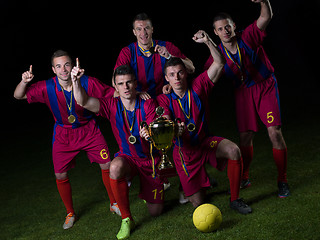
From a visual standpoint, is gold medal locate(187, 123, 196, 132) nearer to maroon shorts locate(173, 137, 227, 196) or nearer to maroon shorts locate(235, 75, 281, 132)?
maroon shorts locate(173, 137, 227, 196)

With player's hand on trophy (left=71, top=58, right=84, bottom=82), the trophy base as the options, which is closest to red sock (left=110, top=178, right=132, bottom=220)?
the trophy base

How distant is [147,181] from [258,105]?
43.3 inches

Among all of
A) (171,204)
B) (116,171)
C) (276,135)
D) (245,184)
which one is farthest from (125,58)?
(245,184)

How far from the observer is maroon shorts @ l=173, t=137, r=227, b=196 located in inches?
124

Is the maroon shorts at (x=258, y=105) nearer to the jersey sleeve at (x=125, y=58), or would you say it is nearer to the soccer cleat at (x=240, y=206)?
the soccer cleat at (x=240, y=206)

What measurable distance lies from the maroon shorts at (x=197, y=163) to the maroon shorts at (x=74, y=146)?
0.62 metres

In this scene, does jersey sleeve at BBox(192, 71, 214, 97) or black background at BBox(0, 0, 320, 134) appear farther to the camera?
black background at BBox(0, 0, 320, 134)

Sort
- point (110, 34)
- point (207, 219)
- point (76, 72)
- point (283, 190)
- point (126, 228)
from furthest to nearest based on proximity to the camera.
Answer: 1. point (110, 34)
2. point (283, 190)
3. point (126, 228)
4. point (76, 72)
5. point (207, 219)

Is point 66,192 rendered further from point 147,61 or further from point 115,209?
point 147,61

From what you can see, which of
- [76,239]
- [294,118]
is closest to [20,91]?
[76,239]

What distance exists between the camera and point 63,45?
32.6 feet

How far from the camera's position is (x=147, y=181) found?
3.21 m

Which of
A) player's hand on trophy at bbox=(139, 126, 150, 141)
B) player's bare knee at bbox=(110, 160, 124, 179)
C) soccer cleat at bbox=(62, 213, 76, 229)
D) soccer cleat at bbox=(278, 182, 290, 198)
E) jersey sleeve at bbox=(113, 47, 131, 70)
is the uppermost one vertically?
jersey sleeve at bbox=(113, 47, 131, 70)

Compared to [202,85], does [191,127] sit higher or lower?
lower
